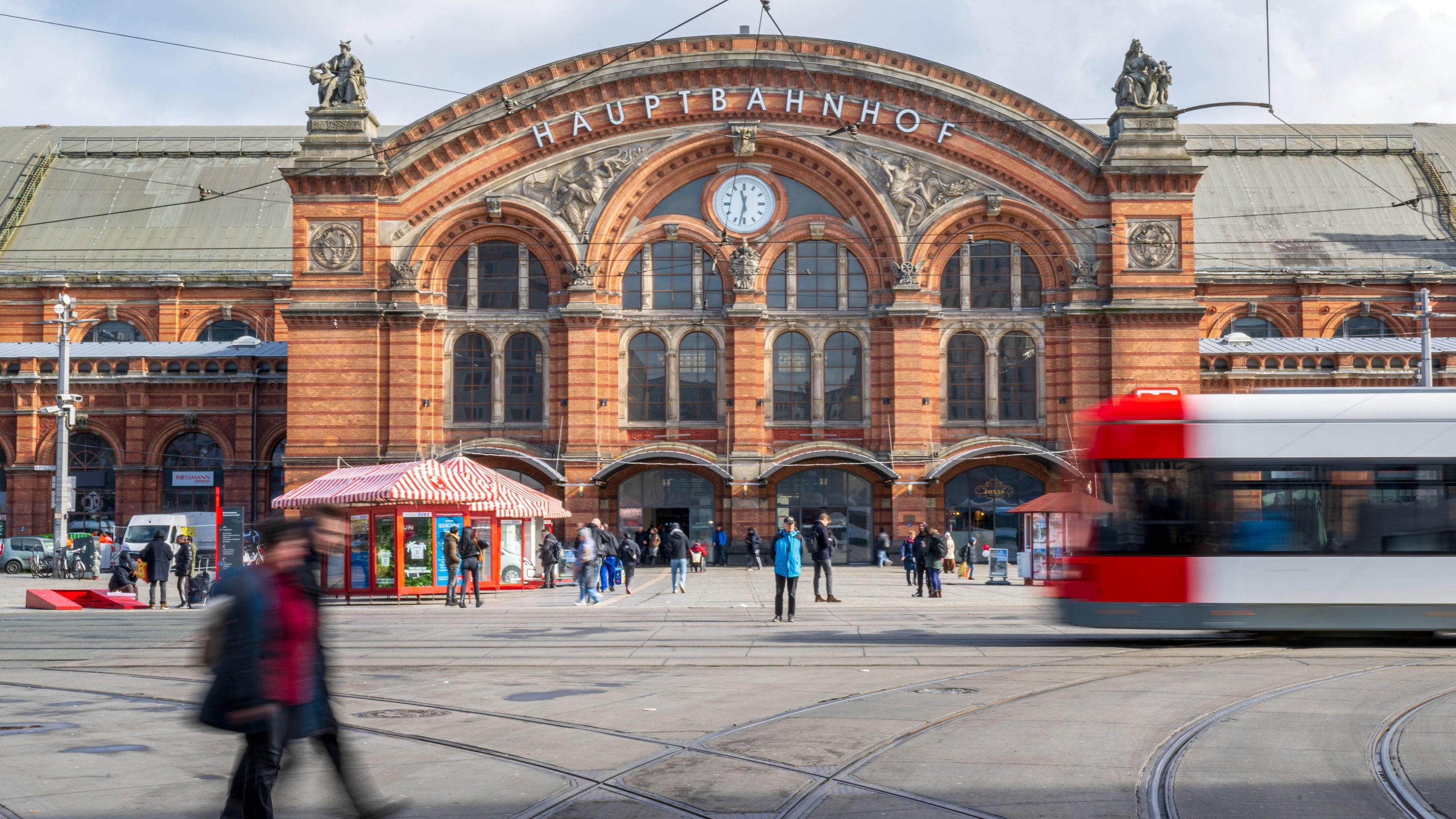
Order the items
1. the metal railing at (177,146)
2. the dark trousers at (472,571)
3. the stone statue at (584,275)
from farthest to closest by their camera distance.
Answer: the metal railing at (177,146) → the stone statue at (584,275) → the dark trousers at (472,571)

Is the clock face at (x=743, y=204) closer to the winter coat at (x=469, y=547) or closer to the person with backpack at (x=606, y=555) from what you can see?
the person with backpack at (x=606, y=555)

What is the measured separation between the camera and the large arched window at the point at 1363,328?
5228 centimetres

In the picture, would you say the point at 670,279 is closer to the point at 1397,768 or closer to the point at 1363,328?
the point at 1363,328

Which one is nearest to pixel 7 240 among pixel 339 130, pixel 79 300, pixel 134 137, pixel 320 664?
pixel 79 300

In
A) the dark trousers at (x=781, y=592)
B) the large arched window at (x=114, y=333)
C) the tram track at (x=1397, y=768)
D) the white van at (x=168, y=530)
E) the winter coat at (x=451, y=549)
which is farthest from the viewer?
the large arched window at (x=114, y=333)

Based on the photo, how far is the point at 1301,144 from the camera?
2384 inches

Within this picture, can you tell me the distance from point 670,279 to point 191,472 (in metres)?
17.5

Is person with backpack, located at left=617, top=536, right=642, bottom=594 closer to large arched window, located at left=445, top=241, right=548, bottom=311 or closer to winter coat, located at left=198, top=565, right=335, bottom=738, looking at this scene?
large arched window, located at left=445, top=241, right=548, bottom=311

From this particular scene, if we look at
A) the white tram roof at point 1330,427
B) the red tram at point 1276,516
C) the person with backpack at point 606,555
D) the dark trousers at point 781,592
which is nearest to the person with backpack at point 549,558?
the person with backpack at point 606,555

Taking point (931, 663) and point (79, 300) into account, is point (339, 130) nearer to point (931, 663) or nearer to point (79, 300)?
point (79, 300)

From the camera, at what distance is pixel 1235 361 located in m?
45.2

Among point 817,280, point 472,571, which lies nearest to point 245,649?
point 472,571

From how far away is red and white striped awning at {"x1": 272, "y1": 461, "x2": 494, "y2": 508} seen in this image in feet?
94.3

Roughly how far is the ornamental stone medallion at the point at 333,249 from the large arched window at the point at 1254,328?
31826 mm
